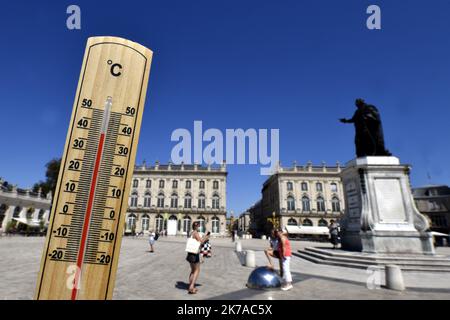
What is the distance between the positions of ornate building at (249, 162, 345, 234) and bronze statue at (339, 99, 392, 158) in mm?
38301

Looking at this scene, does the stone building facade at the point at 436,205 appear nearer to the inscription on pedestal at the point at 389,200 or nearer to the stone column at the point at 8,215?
the inscription on pedestal at the point at 389,200

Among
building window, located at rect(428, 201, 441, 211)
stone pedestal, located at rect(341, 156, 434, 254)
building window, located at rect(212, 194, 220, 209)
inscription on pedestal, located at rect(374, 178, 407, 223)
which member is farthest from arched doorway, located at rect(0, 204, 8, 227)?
building window, located at rect(428, 201, 441, 211)

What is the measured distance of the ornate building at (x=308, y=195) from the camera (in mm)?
48031

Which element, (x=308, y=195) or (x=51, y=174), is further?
(x=308, y=195)

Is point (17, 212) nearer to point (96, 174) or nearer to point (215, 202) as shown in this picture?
point (215, 202)

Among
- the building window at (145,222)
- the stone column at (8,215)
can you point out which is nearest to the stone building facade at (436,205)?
the building window at (145,222)

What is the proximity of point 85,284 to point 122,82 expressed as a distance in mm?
1670

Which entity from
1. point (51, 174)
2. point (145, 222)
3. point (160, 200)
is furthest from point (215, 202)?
point (51, 174)

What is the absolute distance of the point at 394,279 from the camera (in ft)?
19.9

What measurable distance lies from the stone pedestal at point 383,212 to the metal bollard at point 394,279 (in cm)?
392

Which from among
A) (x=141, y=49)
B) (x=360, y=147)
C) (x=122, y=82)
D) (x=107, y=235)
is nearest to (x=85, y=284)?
(x=107, y=235)

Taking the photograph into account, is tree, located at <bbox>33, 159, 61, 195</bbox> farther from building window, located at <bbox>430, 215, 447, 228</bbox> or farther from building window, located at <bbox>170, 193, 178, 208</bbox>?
building window, located at <bbox>430, 215, 447, 228</bbox>

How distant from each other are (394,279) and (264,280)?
3467 millimetres
